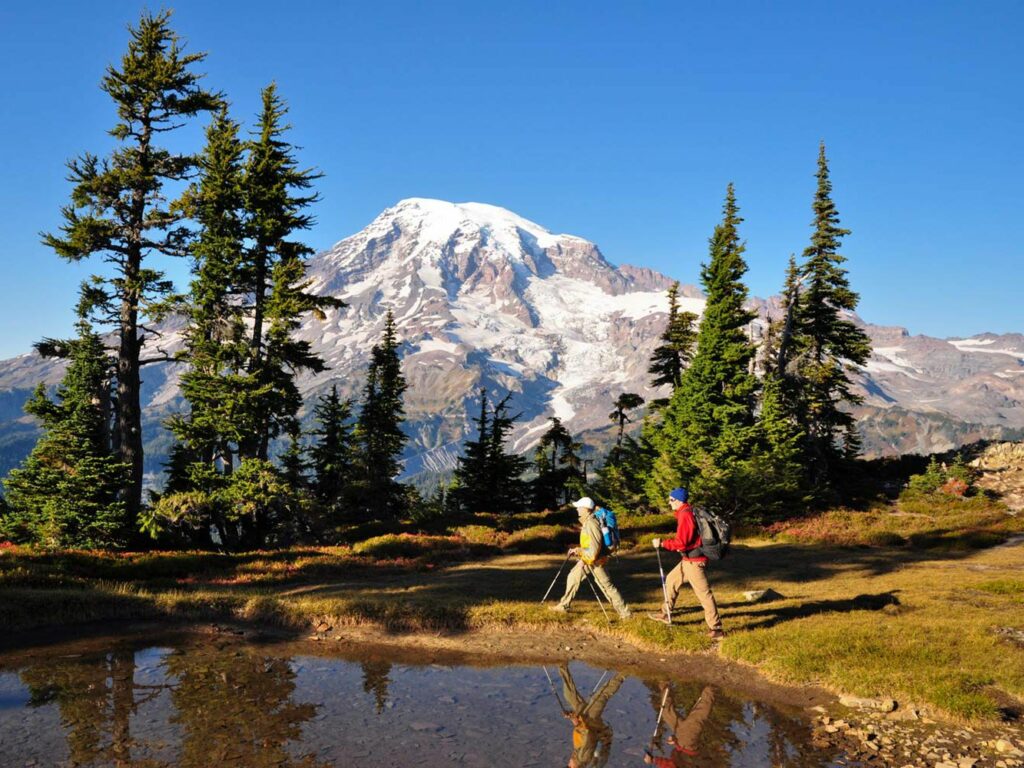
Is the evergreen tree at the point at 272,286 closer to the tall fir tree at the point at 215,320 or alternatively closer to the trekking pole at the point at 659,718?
the tall fir tree at the point at 215,320

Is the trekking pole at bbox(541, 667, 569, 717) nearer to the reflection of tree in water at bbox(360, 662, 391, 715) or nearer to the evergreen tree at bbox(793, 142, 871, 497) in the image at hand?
the reflection of tree in water at bbox(360, 662, 391, 715)

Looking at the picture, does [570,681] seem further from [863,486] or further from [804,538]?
[863,486]

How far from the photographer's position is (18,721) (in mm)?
8719

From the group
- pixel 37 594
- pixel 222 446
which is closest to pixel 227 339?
pixel 222 446

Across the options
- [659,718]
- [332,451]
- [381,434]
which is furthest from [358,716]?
[332,451]

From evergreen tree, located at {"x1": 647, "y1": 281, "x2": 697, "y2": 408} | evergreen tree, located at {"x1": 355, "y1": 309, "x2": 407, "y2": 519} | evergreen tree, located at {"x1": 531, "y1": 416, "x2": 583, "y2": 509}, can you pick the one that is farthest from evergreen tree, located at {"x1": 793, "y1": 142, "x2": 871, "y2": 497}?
Answer: evergreen tree, located at {"x1": 355, "y1": 309, "x2": 407, "y2": 519}

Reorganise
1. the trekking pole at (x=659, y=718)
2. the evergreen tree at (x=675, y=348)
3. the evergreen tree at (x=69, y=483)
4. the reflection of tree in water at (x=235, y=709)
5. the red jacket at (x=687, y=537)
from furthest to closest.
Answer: the evergreen tree at (x=675, y=348)
the evergreen tree at (x=69, y=483)
the red jacket at (x=687, y=537)
the trekking pole at (x=659, y=718)
the reflection of tree in water at (x=235, y=709)

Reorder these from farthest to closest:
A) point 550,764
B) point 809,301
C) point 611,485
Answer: point 809,301
point 611,485
point 550,764

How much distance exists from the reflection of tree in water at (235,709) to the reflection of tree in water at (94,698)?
0.58 metres

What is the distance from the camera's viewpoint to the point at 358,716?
30.5 ft

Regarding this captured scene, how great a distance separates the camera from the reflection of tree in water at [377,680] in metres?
10.0

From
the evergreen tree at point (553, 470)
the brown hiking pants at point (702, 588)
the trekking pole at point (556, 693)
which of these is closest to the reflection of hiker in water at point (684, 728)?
the trekking pole at point (556, 693)

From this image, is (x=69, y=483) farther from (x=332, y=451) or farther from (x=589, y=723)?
(x=332, y=451)

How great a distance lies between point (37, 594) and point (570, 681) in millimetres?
12409
